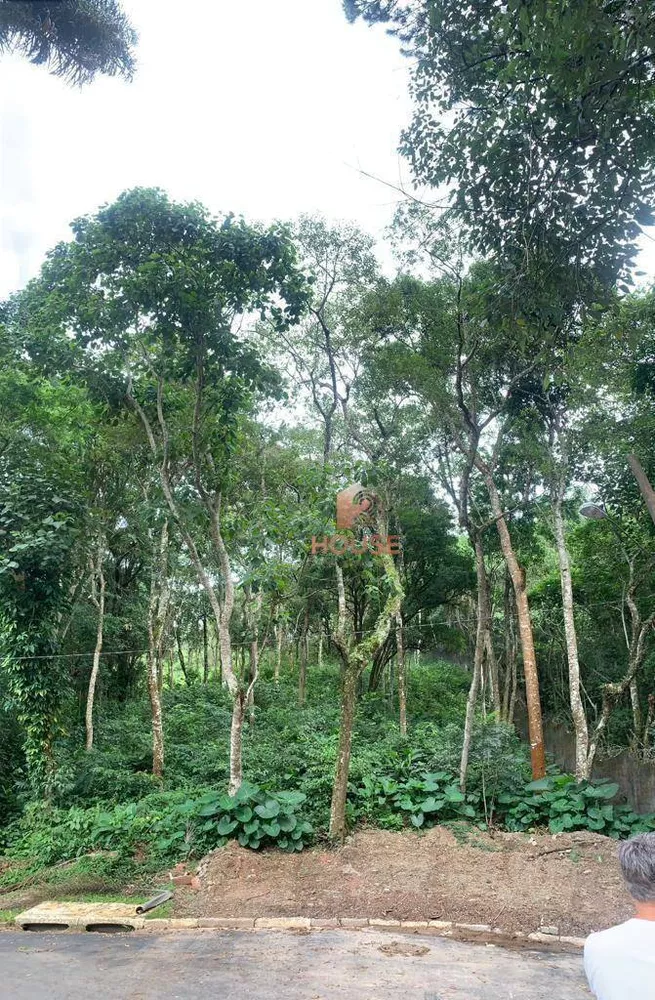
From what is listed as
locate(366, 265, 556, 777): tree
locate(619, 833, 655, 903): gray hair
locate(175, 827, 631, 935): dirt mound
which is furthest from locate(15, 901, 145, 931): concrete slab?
locate(366, 265, 556, 777): tree

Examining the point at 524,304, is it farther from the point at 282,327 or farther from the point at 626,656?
the point at 626,656

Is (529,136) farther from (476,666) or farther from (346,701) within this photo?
(476,666)

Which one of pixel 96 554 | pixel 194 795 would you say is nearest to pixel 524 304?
pixel 194 795

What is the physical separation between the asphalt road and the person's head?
3969 mm

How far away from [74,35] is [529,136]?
928 cm

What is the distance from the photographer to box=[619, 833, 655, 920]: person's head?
168cm

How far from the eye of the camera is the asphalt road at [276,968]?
4902mm

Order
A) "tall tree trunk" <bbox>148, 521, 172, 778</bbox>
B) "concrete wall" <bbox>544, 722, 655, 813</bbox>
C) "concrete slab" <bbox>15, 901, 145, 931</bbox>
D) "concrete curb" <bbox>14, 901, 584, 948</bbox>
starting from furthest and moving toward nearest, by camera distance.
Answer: "concrete wall" <bbox>544, 722, 655, 813</bbox>
"tall tree trunk" <bbox>148, 521, 172, 778</bbox>
"concrete slab" <bbox>15, 901, 145, 931</bbox>
"concrete curb" <bbox>14, 901, 584, 948</bbox>

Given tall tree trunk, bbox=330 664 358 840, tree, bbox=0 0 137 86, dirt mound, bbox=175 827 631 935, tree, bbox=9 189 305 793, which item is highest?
tree, bbox=0 0 137 86

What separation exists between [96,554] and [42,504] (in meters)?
3.47

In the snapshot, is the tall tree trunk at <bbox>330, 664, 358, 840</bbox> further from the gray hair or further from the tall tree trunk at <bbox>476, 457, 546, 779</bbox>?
the gray hair

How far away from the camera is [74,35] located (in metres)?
10.4

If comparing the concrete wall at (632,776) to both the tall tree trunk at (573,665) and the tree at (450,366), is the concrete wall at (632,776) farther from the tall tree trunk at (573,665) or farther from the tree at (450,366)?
the tree at (450,366)

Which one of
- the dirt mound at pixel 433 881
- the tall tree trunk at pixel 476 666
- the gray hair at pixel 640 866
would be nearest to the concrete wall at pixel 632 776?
the tall tree trunk at pixel 476 666
